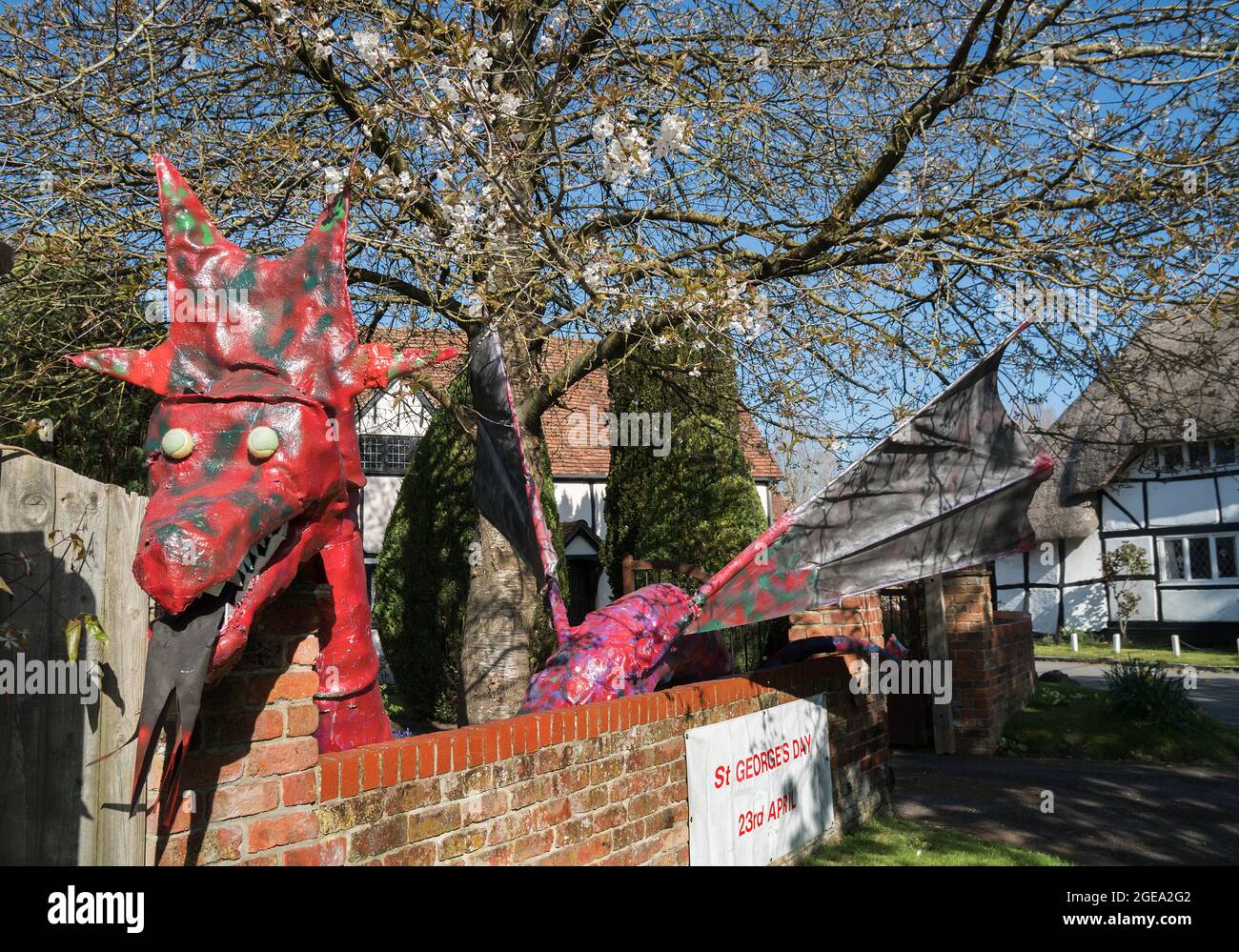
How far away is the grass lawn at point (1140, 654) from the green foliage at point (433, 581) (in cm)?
1461

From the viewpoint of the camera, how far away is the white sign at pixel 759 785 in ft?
16.8

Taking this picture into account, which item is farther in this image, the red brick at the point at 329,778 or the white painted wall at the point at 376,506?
the white painted wall at the point at 376,506

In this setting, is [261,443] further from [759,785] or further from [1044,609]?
[1044,609]

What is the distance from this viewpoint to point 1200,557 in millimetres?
24812

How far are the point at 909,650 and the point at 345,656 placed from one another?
30.0 ft

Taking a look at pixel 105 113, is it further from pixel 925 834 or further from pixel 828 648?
pixel 925 834

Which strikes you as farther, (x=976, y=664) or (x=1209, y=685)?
(x=1209, y=685)

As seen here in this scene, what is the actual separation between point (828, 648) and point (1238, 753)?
616 cm

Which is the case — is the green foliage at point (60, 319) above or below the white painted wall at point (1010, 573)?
above

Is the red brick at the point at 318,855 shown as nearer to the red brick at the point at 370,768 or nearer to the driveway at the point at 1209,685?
the red brick at the point at 370,768

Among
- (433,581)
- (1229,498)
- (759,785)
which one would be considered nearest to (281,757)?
(759,785)

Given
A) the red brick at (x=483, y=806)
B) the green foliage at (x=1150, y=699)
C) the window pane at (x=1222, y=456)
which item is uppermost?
the window pane at (x=1222, y=456)

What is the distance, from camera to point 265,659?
9.29 feet

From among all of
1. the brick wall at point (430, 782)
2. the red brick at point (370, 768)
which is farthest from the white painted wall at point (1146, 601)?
the red brick at point (370, 768)
